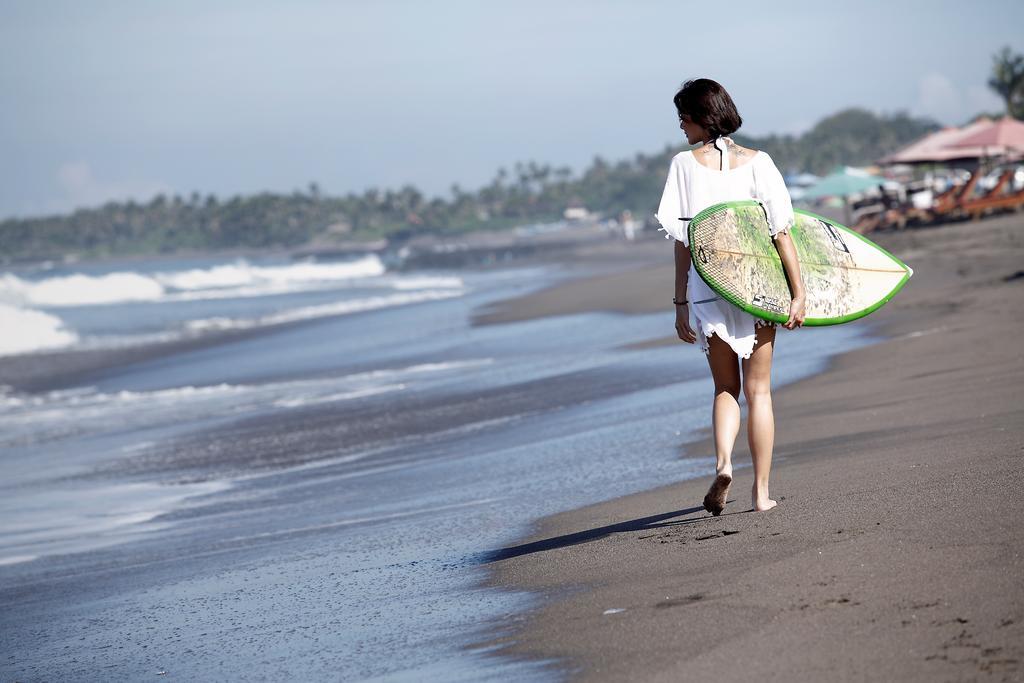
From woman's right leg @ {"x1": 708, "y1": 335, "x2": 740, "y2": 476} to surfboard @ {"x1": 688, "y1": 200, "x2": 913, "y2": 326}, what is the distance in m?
0.25

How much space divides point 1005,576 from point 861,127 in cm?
18299

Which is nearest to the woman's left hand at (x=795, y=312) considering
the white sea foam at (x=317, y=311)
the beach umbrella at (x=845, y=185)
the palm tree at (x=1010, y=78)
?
the white sea foam at (x=317, y=311)

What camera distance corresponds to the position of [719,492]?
4816 millimetres

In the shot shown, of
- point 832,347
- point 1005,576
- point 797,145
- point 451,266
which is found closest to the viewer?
point 1005,576

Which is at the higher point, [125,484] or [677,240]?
[677,240]

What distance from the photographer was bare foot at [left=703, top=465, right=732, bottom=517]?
4746mm

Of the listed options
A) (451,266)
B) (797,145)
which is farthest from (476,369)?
(797,145)

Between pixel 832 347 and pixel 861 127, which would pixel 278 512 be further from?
pixel 861 127

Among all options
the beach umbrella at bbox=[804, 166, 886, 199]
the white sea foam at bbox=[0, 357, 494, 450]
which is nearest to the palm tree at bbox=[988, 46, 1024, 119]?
the beach umbrella at bbox=[804, 166, 886, 199]

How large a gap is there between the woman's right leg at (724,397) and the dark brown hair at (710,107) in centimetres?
82

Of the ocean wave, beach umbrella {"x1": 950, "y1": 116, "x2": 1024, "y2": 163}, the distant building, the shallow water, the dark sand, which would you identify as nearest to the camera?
the dark sand

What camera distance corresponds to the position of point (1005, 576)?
137 inches

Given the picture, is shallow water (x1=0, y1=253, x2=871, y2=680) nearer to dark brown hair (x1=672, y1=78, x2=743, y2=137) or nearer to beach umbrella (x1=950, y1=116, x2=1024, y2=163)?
dark brown hair (x1=672, y1=78, x2=743, y2=137)

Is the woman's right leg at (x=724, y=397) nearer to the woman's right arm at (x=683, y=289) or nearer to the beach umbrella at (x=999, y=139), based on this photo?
the woman's right arm at (x=683, y=289)
